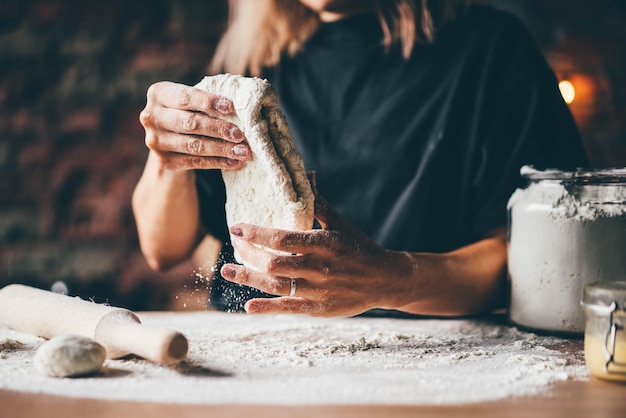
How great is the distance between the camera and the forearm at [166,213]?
110cm

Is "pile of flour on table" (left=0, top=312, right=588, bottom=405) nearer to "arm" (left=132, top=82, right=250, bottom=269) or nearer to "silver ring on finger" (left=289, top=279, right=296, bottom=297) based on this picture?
"silver ring on finger" (left=289, top=279, right=296, bottom=297)

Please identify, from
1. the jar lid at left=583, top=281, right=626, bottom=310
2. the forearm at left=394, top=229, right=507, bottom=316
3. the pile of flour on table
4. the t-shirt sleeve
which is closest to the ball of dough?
the pile of flour on table

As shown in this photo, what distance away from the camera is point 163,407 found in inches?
22.9

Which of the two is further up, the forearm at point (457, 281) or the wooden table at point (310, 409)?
the forearm at point (457, 281)

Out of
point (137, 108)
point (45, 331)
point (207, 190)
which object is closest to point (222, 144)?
point (45, 331)

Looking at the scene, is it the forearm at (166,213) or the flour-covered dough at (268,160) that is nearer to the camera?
the flour-covered dough at (268,160)

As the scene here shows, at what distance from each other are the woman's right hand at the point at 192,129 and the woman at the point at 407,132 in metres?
0.24

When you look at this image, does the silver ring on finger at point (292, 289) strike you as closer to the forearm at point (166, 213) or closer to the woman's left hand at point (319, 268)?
the woman's left hand at point (319, 268)

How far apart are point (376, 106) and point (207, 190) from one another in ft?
1.25

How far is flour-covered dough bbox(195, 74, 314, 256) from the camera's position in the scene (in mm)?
770

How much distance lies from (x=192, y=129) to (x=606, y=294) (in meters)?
0.51

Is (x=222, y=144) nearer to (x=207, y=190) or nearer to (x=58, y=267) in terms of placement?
(x=207, y=190)

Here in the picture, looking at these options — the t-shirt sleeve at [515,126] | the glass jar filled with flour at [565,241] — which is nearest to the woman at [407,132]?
the t-shirt sleeve at [515,126]

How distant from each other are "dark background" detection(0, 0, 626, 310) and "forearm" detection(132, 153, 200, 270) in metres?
0.37
